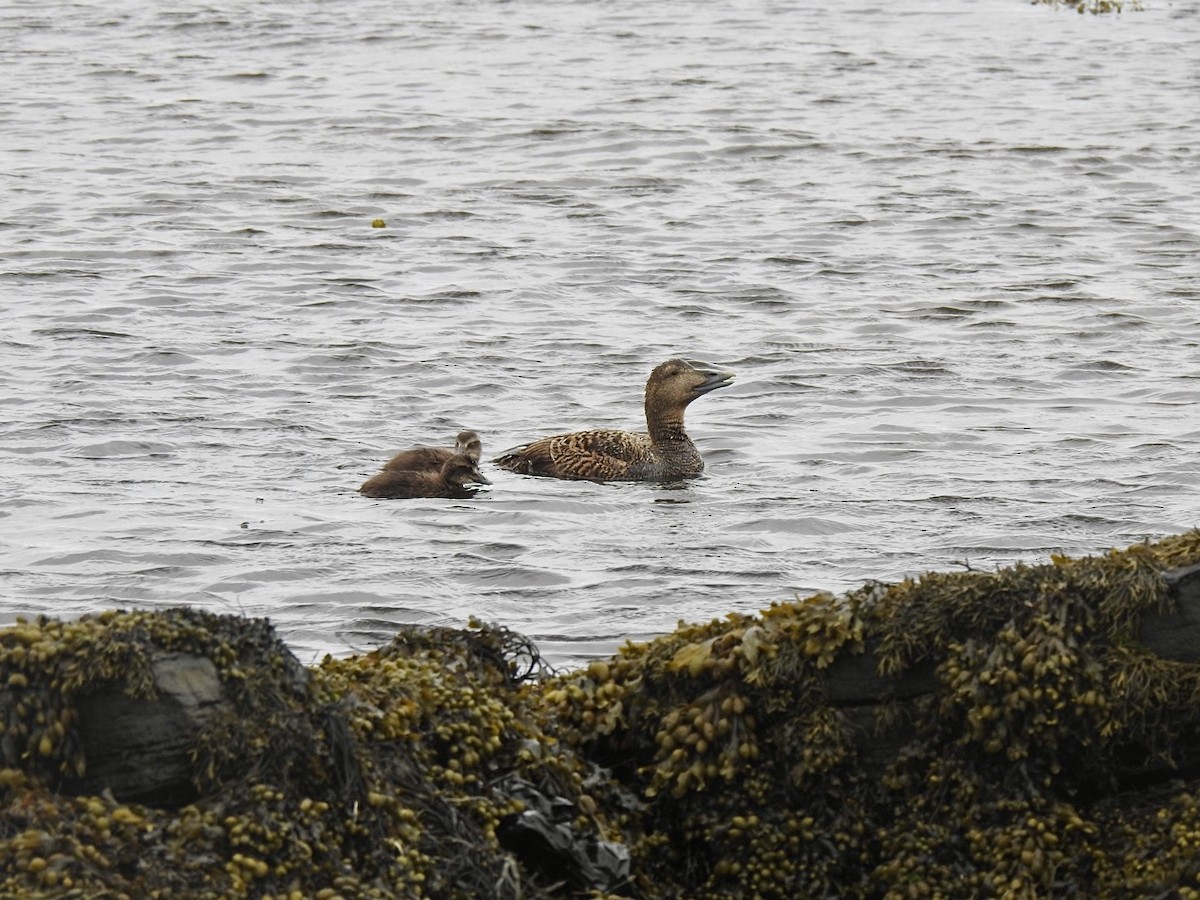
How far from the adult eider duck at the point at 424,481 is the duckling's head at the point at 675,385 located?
1.92m

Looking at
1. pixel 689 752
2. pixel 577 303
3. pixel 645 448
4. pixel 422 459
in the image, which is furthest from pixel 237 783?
pixel 577 303

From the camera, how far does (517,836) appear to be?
5.39m

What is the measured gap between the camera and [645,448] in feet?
44.2

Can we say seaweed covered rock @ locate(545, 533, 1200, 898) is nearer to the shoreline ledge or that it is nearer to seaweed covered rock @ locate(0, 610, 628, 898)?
the shoreline ledge

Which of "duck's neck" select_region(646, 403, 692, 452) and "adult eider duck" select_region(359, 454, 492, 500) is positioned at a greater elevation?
"adult eider duck" select_region(359, 454, 492, 500)

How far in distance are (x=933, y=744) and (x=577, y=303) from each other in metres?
12.4

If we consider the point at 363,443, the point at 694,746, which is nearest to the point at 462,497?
the point at 363,443

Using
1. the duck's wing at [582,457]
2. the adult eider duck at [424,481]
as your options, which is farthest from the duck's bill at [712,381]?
the adult eider duck at [424,481]

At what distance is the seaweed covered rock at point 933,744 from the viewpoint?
5.45 meters

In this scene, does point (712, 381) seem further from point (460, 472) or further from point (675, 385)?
point (460, 472)

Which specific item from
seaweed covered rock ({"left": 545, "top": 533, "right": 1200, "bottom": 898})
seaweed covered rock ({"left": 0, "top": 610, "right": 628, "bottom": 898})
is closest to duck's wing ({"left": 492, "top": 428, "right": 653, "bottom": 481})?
seaweed covered rock ({"left": 545, "top": 533, "right": 1200, "bottom": 898})

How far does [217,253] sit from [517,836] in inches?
595

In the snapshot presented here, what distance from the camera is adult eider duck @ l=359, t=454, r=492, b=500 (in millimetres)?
11977

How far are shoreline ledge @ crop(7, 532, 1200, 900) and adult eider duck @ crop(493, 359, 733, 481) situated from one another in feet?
22.5
